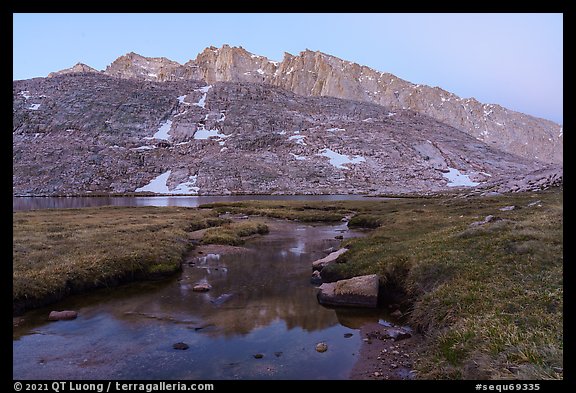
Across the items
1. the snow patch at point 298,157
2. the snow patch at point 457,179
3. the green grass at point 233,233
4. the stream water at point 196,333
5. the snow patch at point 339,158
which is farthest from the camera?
the snow patch at point 298,157

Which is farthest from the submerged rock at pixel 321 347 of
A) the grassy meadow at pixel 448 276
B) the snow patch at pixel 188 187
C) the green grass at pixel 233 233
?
the snow patch at pixel 188 187

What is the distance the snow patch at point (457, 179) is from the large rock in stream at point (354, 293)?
162007mm

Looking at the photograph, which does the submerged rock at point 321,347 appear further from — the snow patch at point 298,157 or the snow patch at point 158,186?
the snow patch at point 298,157

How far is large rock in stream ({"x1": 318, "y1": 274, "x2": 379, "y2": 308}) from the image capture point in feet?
65.9

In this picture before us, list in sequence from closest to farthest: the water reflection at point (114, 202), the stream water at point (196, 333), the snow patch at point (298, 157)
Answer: the stream water at point (196, 333) < the water reflection at point (114, 202) < the snow patch at point (298, 157)

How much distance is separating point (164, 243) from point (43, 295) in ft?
43.7

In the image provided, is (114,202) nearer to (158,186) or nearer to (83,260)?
(158,186)

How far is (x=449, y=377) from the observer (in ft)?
35.2

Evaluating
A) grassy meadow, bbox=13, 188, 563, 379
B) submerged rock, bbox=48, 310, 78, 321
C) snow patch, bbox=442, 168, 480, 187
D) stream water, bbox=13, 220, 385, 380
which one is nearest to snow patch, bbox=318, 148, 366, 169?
snow patch, bbox=442, 168, 480, 187

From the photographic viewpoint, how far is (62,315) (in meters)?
19.0

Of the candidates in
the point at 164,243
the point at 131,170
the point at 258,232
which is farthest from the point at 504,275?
the point at 131,170

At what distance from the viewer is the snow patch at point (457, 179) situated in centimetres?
16752

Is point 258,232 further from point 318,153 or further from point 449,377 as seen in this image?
point 318,153

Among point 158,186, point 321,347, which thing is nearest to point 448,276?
point 321,347
